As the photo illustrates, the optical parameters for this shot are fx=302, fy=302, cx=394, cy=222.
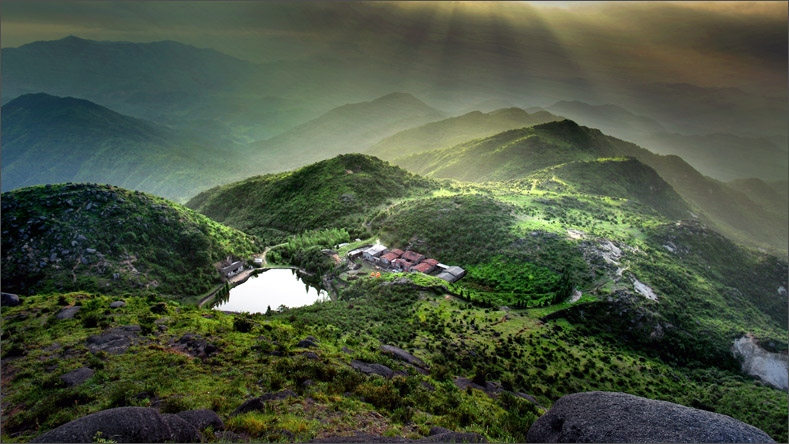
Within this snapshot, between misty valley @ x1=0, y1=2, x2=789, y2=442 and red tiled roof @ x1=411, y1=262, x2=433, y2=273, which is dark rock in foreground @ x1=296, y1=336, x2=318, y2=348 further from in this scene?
red tiled roof @ x1=411, y1=262, x2=433, y2=273

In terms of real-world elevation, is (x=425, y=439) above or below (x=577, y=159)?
below

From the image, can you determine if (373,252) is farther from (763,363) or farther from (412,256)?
(763,363)

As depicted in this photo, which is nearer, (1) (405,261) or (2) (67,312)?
(2) (67,312)

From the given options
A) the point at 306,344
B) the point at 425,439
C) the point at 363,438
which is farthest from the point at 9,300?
the point at 425,439

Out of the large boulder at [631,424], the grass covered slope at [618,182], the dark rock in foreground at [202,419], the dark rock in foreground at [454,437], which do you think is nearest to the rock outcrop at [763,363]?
the large boulder at [631,424]

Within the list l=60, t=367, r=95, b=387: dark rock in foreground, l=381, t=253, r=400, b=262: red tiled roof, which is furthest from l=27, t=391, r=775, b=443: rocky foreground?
l=381, t=253, r=400, b=262: red tiled roof

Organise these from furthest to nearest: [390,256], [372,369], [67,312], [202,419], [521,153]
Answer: [521,153], [390,256], [67,312], [372,369], [202,419]
